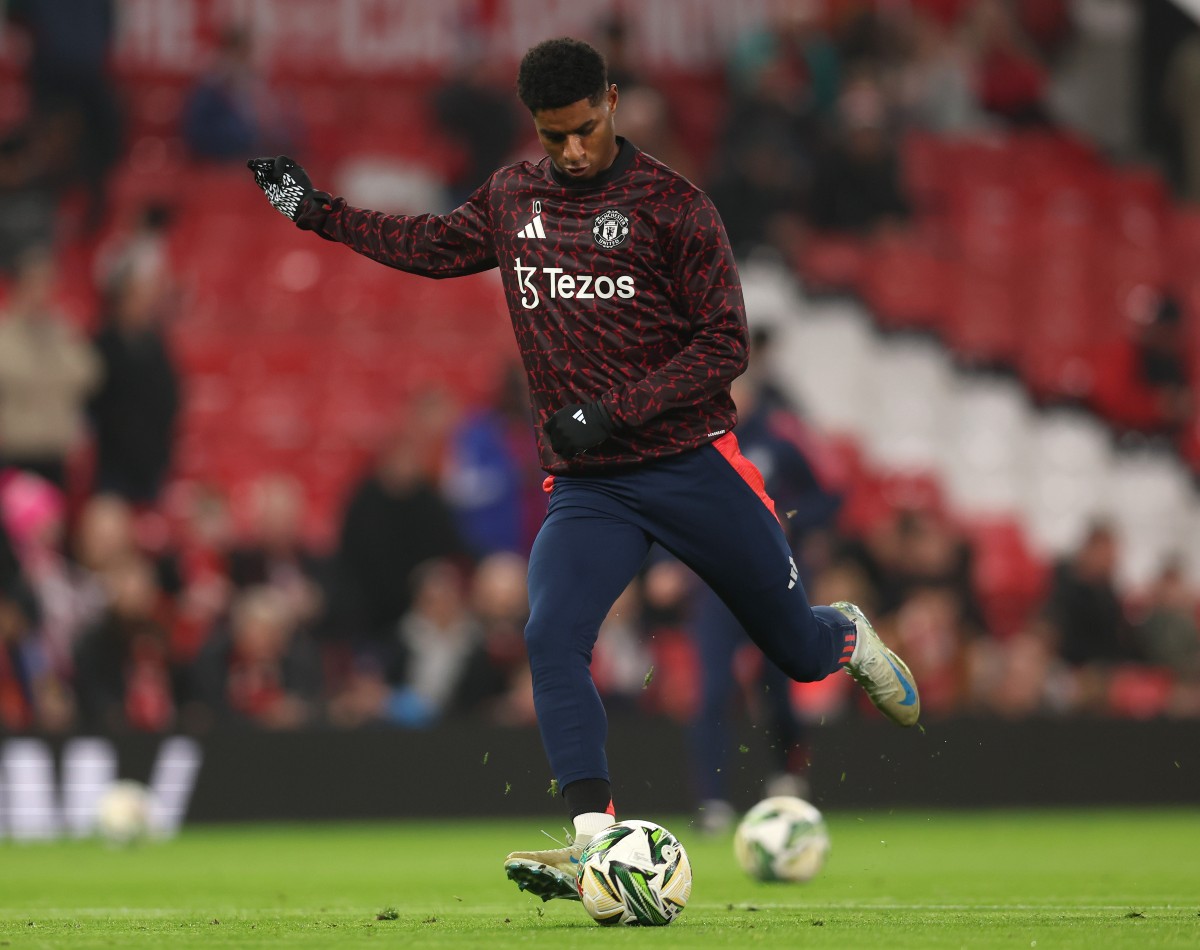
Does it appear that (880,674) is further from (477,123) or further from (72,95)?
(72,95)

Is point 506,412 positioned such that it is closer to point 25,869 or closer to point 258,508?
point 258,508

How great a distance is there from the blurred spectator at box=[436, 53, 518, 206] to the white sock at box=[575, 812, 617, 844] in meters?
11.4

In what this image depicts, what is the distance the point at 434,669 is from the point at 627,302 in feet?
23.6

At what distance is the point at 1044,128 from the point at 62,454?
32.4 feet

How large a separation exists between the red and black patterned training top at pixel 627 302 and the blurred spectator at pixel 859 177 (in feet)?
35.5

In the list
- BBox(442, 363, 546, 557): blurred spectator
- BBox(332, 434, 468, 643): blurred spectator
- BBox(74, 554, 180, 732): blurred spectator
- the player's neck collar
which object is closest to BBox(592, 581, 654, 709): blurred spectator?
BBox(442, 363, 546, 557): blurred spectator

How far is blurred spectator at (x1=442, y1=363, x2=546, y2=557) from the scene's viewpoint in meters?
13.7

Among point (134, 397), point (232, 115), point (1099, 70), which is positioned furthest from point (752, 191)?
point (1099, 70)

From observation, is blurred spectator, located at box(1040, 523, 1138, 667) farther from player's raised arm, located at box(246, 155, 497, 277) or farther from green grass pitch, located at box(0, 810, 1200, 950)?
player's raised arm, located at box(246, 155, 497, 277)

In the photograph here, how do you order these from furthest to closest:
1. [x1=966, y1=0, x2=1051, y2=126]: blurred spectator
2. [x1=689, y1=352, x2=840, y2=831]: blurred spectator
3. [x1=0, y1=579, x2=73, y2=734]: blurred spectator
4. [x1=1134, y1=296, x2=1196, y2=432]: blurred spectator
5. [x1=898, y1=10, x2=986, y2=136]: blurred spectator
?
[x1=966, y1=0, x2=1051, y2=126]: blurred spectator
[x1=898, y1=10, x2=986, y2=136]: blurred spectator
[x1=1134, y1=296, x2=1196, y2=432]: blurred spectator
[x1=0, y1=579, x2=73, y2=734]: blurred spectator
[x1=689, y1=352, x2=840, y2=831]: blurred spectator

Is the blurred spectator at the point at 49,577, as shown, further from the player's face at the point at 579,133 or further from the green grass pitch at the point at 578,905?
the player's face at the point at 579,133

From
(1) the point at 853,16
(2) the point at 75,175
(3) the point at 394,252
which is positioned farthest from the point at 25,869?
(1) the point at 853,16

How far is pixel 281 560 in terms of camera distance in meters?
13.0

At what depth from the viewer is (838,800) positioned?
12562 millimetres
